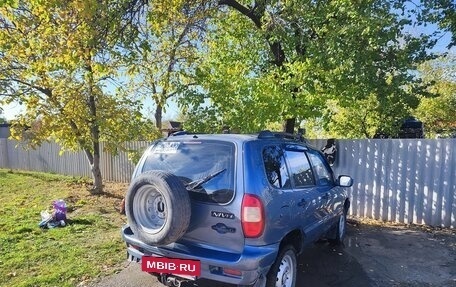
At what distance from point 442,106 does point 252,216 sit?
15586mm

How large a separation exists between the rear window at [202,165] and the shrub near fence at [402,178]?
17.4ft

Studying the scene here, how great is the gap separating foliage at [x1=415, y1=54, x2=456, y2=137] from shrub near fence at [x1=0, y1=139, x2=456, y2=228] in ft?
28.4

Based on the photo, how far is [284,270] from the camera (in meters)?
3.61

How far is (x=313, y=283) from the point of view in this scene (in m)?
4.27

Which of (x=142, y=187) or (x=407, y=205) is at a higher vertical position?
(x=142, y=187)

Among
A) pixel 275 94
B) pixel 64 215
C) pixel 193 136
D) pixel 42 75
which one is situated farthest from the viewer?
pixel 42 75

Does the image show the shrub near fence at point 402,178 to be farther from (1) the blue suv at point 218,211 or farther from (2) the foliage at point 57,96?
(2) the foliage at point 57,96

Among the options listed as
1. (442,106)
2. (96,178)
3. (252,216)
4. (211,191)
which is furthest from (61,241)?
(442,106)

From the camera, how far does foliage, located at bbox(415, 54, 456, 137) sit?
15391 mm

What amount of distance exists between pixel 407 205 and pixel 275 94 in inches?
139

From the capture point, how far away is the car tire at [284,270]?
341 cm

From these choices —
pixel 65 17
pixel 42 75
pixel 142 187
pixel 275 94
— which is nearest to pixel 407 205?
pixel 275 94

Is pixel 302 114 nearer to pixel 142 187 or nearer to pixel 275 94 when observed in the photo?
pixel 275 94

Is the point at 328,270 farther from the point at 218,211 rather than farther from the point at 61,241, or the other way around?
the point at 61,241
